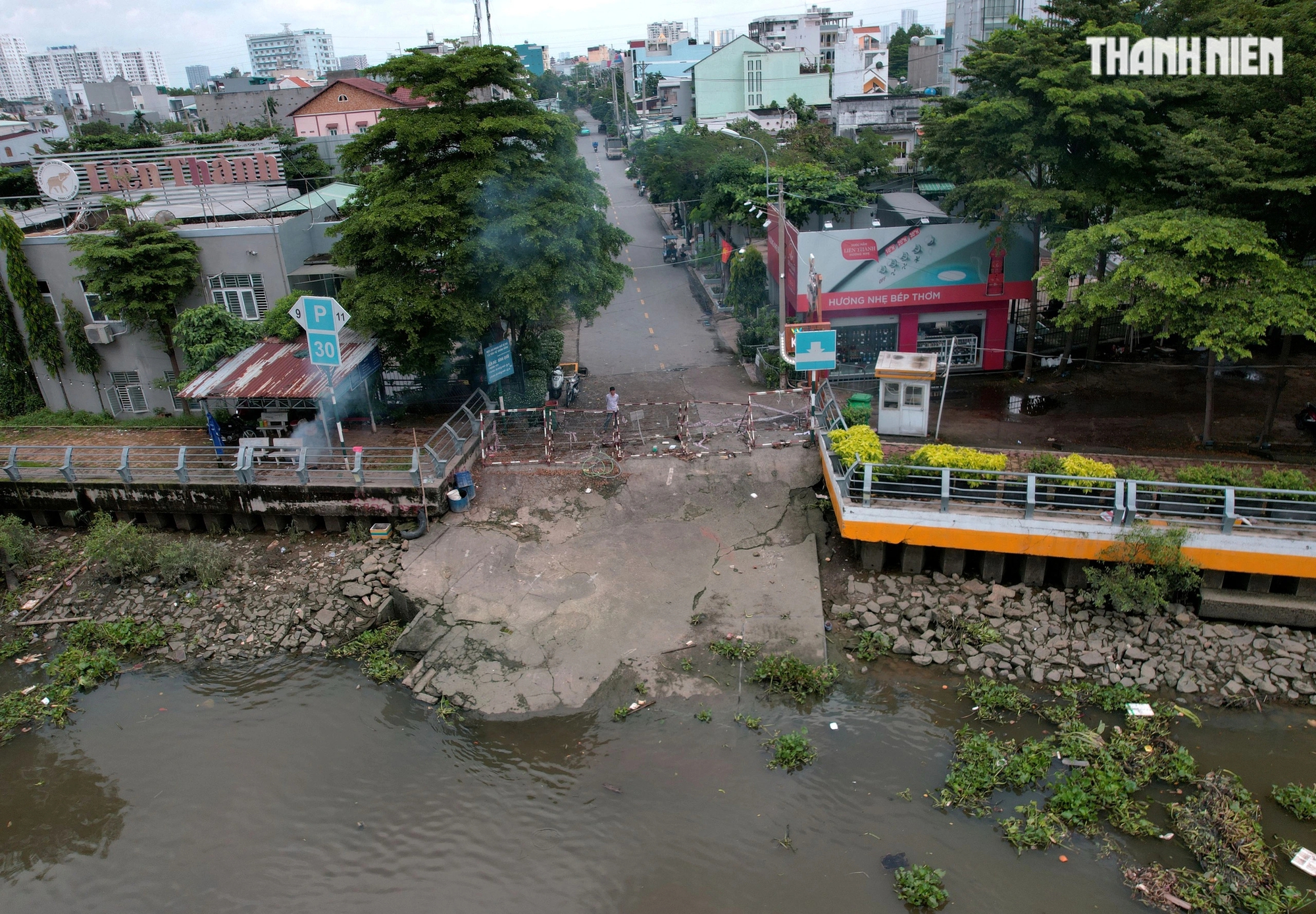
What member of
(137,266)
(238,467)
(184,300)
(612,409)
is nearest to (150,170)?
(137,266)

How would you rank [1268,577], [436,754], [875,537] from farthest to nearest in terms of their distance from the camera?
[875,537] < [1268,577] < [436,754]

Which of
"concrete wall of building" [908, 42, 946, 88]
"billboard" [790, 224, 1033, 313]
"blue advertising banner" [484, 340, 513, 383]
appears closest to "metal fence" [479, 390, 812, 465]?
"blue advertising banner" [484, 340, 513, 383]

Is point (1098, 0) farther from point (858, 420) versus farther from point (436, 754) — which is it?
point (436, 754)

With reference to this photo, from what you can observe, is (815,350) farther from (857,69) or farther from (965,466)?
(857,69)

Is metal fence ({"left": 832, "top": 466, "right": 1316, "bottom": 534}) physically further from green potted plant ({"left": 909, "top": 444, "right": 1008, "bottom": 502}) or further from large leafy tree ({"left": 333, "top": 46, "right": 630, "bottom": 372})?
large leafy tree ({"left": 333, "top": 46, "right": 630, "bottom": 372})

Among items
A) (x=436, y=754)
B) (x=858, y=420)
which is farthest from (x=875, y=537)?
(x=436, y=754)

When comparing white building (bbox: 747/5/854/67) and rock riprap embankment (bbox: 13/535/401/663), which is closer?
rock riprap embankment (bbox: 13/535/401/663)
